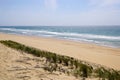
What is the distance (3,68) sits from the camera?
20.5 ft

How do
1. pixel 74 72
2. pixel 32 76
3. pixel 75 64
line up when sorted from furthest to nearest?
pixel 75 64 → pixel 74 72 → pixel 32 76

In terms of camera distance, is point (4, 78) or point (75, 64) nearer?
point (4, 78)

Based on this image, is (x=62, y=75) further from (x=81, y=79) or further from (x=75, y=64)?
(x=75, y=64)

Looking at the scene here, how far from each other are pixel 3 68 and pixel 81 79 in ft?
9.63

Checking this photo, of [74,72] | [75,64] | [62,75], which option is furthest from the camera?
[75,64]

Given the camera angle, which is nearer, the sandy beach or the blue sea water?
the sandy beach

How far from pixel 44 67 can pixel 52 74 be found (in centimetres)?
95

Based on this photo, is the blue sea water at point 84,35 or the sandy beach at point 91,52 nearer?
the sandy beach at point 91,52

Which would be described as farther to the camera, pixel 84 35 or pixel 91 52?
pixel 84 35

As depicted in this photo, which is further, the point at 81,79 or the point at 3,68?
the point at 3,68

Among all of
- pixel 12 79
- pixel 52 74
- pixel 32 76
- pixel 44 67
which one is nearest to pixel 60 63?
pixel 44 67

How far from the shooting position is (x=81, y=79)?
5.73m

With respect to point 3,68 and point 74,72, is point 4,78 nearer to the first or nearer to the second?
point 3,68

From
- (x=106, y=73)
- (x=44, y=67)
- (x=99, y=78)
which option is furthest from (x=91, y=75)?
(x=44, y=67)
